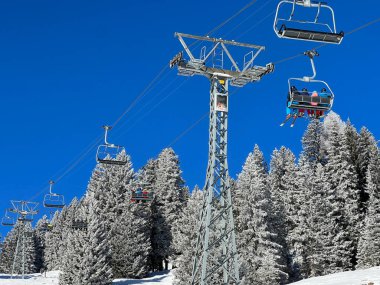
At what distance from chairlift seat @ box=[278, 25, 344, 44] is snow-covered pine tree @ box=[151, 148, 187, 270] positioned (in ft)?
162

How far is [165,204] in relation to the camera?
227 feet

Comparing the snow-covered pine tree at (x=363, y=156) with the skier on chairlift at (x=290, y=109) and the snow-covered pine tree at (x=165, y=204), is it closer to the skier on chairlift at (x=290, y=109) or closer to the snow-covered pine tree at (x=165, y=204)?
the snow-covered pine tree at (x=165, y=204)

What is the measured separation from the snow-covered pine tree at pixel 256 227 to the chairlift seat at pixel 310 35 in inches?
1342

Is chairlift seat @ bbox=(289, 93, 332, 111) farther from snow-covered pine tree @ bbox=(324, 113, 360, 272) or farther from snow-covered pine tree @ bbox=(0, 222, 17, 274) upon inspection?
snow-covered pine tree @ bbox=(0, 222, 17, 274)

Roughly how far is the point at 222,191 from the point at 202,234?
2.31 meters

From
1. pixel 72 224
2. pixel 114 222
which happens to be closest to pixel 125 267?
pixel 114 222

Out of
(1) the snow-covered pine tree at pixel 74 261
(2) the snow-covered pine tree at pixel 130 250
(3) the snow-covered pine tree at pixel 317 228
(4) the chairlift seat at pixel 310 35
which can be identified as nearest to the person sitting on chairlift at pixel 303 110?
(4) the chairlift seat at pixel 310 35

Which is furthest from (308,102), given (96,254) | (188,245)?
(96,254)

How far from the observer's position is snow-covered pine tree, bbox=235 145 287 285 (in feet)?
162

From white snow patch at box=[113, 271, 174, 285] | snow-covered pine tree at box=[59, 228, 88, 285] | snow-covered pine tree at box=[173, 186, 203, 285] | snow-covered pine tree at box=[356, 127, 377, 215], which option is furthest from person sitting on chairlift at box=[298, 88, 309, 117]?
snow-covered pine tree at box=[356, 127, 377, 215]

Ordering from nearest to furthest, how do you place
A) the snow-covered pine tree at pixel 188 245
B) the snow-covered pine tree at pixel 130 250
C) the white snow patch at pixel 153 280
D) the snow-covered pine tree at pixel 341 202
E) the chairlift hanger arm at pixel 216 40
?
the chairlift hanger arm at pixel 216 40, the snow-covered pine tree at pixel 188 245, the snow-covered pine tree at pixel 341 202, the white snow patch at pixel 153 280, the snow-covered pine tree at pixel 130 250

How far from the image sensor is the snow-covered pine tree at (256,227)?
162 ft

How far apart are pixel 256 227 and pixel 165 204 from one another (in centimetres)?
2000

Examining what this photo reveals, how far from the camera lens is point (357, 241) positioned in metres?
53.1
